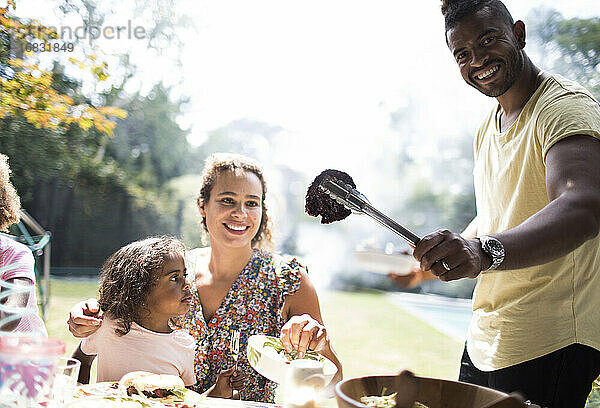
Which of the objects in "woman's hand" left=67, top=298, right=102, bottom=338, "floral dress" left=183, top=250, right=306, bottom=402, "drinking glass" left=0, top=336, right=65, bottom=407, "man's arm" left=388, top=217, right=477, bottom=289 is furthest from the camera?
"man's arm" left=388, top=217, right=477, bottom=289

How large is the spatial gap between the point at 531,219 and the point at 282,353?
24.1 inches

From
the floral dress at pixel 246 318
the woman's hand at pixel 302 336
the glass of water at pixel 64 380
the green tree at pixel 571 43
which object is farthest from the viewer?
the green tree at pixel 571 43

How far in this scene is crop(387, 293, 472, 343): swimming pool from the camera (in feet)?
12.5

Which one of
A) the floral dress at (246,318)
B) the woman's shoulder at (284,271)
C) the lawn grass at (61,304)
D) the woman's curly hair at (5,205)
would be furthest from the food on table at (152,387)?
the lawn grass at (61,304)

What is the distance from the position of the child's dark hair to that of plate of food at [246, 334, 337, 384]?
1.42 ft

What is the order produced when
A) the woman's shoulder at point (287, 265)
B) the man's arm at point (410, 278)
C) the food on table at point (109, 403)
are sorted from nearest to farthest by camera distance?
the food on table at point (109, 403), the woman's shoulder at point (287, 265), the man's arm at point (410, 278)

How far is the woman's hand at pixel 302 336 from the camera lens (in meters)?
1.29

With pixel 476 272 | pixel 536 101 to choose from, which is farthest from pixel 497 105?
pixel 476 272

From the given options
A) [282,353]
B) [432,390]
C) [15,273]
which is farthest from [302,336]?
[15,273]

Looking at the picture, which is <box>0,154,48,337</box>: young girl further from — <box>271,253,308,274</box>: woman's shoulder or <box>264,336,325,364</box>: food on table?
<box>271,253,308,274</box>: woman's shoulder

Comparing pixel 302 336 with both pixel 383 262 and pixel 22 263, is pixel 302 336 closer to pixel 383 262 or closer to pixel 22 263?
pixel 22 263

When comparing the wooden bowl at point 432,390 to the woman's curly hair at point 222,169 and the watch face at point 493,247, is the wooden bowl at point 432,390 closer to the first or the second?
the watch face at point 493,247

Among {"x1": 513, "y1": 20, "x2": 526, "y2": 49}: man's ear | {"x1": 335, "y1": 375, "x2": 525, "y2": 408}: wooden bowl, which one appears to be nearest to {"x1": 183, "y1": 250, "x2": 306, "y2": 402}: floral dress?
{"x1": 335, "y1": 375, "x2": 525, "y2": 408}: wooden bowl

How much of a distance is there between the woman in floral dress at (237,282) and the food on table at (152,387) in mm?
438
